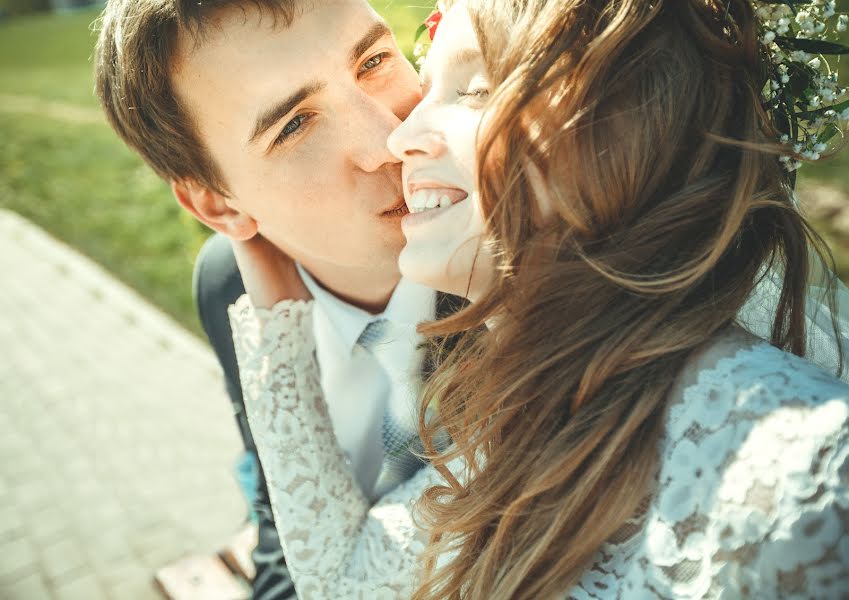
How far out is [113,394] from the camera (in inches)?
198

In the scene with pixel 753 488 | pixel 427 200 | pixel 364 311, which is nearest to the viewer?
pixel 753 488

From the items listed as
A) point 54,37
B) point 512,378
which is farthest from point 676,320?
point 54,37

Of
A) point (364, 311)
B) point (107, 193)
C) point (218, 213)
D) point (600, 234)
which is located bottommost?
point (107, 193)

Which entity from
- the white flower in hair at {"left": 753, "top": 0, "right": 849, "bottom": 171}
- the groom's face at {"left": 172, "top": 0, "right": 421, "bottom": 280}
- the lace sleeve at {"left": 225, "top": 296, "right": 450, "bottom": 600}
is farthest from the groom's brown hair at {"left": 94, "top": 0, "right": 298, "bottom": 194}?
the white flower in hair at {"left": 753, "top": 0, "right": 849, "bottom": 171}

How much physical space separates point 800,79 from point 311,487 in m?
1.80

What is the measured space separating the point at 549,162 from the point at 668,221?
0.27 metres

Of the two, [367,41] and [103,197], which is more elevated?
[367,41]

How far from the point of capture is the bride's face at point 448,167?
66.5 inches

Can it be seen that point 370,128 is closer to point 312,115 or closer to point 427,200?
point 312,115

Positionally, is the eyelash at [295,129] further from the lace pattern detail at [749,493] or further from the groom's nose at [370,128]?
the lace pattern detail at [749,493]

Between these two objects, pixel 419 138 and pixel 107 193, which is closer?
pixel 419 138

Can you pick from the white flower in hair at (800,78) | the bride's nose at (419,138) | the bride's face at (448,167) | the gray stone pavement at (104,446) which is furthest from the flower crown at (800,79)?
the gray stone pavement at (104,446)

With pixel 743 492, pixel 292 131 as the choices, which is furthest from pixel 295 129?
pixel 743 492

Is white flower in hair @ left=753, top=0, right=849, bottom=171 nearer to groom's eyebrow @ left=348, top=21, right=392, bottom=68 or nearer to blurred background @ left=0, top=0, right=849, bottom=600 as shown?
blurred background @ left=0, top=0, right=849, bottom=600
